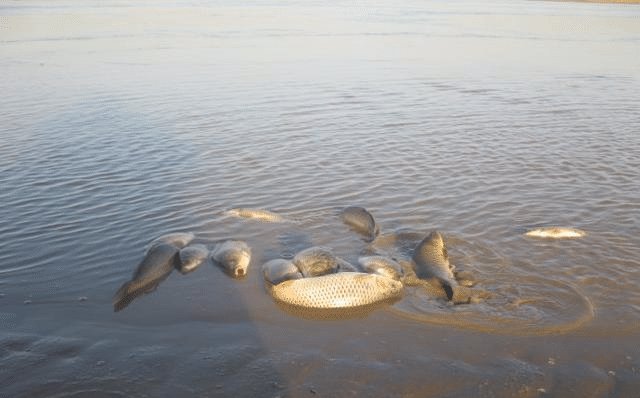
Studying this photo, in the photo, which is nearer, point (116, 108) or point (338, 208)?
point (338, 208)

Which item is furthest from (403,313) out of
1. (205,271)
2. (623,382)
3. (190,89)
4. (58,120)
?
(190,89)

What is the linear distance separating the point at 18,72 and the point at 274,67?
1086cm

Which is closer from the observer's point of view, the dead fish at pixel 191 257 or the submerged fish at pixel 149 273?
the submerged fish at pixel 149 273

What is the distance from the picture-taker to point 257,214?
31.9 ft

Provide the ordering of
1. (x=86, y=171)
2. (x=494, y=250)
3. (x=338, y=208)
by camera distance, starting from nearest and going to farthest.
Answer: (x=494, y=250)
(x=338, y=208)
(x=86, y=171)

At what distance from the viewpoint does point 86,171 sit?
12133 millimetres

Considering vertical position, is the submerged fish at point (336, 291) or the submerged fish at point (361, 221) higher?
the submerged fish at point (336, 291)

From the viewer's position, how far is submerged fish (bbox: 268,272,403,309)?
22.1ft

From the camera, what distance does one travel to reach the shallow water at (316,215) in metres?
5.74

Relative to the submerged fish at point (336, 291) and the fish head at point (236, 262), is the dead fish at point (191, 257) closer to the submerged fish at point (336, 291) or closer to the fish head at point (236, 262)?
the fish head at point (236, 262)

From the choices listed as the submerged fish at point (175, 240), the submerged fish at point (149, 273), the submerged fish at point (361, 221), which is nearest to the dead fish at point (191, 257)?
the submerged fish at point (149, 273)

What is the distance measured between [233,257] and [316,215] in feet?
8.02

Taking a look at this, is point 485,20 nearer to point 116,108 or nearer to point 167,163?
point 116,108

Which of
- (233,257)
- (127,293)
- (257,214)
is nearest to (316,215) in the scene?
(257,214)
